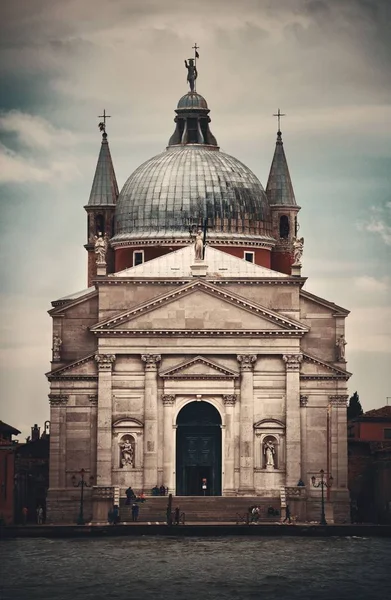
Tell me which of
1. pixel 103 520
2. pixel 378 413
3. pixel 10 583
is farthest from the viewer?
pixel 378 413

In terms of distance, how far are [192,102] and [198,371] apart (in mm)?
20126

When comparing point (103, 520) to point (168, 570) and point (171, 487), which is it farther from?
point (168, 570)

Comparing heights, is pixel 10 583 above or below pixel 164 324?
below

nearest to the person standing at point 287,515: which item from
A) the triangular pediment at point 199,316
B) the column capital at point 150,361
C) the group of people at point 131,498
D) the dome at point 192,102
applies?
the group of people at point 131,498

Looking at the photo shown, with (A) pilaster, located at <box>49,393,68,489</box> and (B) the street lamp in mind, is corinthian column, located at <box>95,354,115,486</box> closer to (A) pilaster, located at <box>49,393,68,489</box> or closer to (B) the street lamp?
(B) the street lamp

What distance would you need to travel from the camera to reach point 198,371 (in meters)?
133

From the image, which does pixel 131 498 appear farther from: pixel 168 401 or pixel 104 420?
pixel 168 401

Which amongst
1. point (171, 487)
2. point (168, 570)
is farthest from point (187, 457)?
point (168, 570)

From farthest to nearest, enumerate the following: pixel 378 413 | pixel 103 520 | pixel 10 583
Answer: pixel 378 413 → pixel 103 520 → pixel 10 583

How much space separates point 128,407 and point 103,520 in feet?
19.7

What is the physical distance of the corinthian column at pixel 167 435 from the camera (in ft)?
435

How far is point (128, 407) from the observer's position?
132875 millimetres

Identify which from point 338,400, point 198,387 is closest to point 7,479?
point 198,387

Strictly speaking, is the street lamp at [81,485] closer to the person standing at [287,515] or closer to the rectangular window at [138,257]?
the person standing at [287,515]
